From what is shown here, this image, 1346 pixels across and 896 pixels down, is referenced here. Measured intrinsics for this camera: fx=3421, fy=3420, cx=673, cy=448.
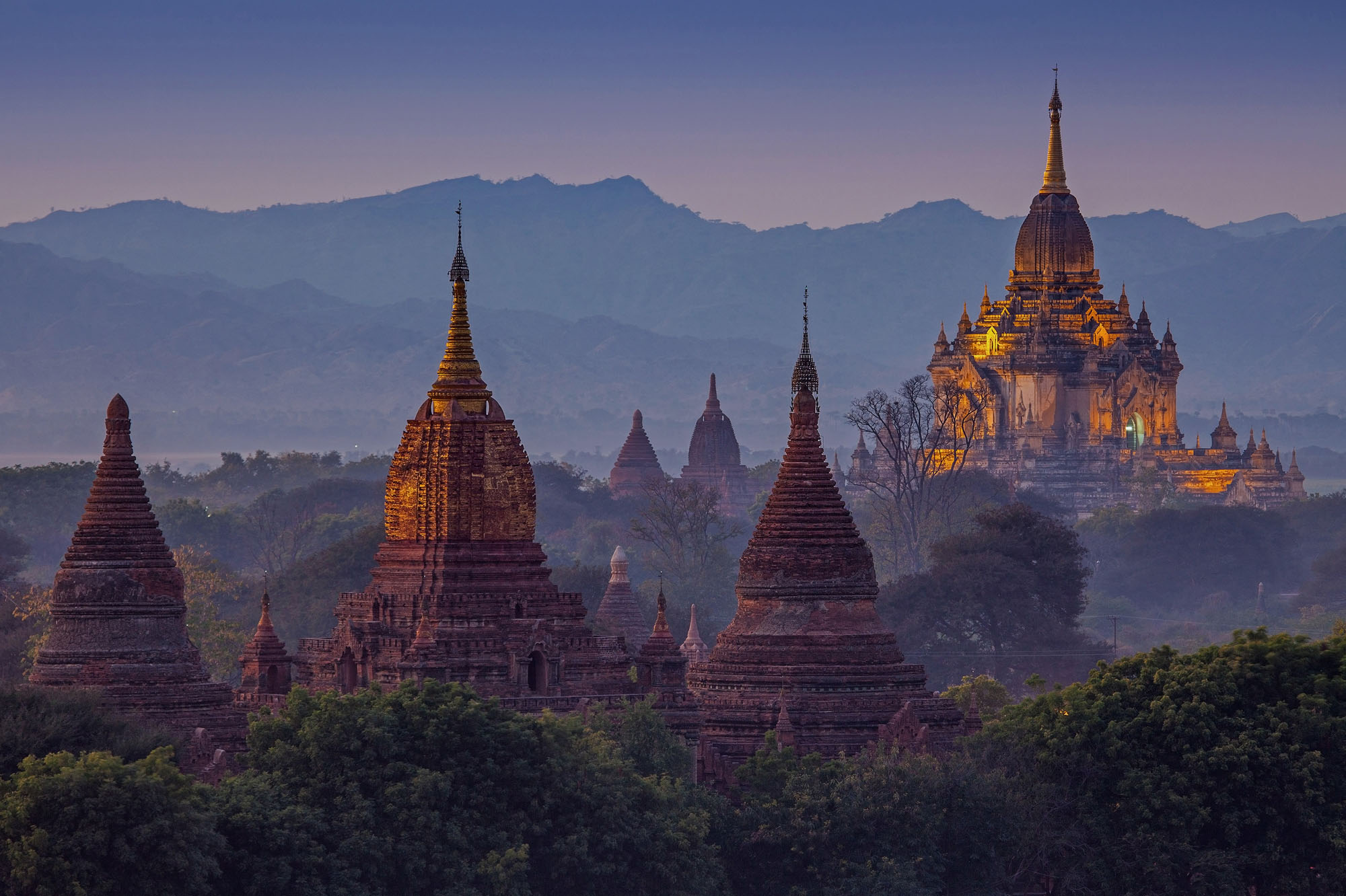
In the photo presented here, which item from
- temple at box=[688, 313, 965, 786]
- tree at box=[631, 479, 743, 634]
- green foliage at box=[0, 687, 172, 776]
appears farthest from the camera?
tree at box=[631, 479, 743, 634]

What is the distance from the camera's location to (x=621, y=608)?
3346 inches

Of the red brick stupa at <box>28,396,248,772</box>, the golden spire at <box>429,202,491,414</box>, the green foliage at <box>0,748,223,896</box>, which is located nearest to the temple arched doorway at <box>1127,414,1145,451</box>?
the golden spire at <box>429,202,491,414</box>

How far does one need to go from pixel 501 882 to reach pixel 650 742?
25.7 ft

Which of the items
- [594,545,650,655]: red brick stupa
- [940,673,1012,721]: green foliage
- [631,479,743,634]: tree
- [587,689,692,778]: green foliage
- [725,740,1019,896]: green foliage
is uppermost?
[631,479,743,634]: tree

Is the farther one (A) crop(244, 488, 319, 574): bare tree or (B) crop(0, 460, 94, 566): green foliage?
(B) crop(0, 460, 94, 566): green foliage

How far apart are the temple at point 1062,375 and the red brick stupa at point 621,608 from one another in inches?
2848

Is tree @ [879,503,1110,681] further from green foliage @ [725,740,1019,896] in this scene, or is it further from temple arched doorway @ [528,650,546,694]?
green foliage @ [725,740,1019,896]

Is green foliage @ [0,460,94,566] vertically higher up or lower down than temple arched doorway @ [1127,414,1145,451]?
lower down

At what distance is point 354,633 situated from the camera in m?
58.9

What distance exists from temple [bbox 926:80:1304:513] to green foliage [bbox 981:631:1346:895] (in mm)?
100819

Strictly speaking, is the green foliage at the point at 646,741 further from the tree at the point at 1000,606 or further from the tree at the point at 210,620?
the tree at the point at 1000,606

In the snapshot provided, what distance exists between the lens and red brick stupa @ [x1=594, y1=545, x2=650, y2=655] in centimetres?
8388

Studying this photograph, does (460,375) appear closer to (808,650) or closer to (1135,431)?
(808,650)

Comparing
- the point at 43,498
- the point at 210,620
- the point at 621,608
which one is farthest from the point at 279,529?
the point at 621,608
